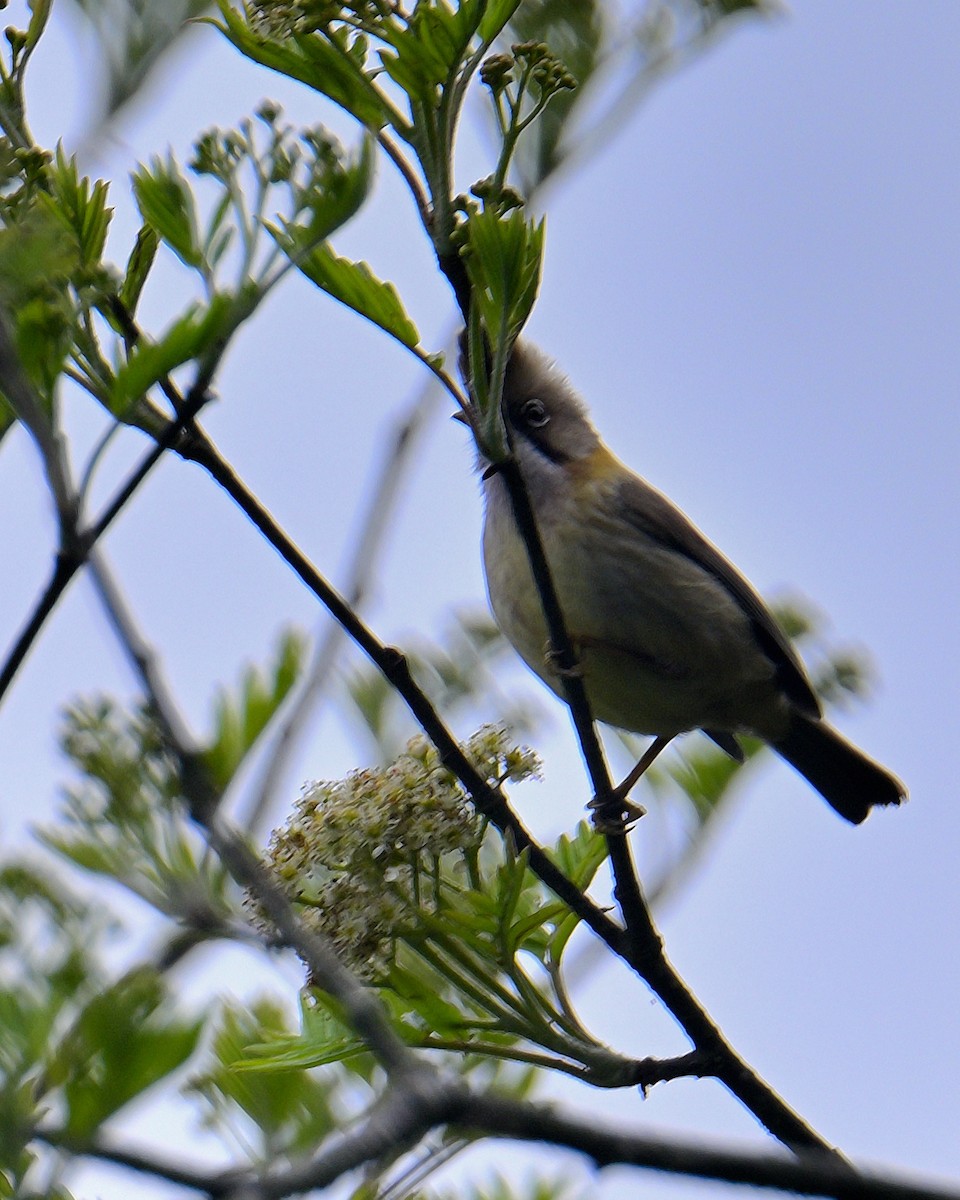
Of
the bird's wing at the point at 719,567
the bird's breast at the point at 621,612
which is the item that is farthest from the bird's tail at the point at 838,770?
the bird's breast at the point at 621,612

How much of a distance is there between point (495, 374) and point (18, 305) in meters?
0.74

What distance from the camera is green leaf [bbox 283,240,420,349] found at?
2129 millimetres

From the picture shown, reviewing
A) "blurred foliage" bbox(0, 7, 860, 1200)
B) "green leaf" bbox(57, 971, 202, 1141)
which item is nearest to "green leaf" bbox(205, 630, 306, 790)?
"blurred foliage" bbox(0, 7, 860, 1200)

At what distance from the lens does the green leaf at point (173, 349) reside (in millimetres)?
1578

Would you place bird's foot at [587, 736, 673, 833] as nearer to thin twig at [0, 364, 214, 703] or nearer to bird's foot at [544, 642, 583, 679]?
bird's foot at [544, 642, 583, 679]

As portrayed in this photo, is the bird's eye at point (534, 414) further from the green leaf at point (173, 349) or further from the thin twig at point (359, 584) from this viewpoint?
the green leaf at point (173, 349)

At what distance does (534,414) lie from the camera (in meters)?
4.51

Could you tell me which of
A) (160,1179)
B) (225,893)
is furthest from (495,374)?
(160,1179)

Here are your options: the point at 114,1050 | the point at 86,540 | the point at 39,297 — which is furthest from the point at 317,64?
the point at 114,1050

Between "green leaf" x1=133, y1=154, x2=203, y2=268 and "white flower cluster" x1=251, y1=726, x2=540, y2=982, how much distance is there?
93 cm

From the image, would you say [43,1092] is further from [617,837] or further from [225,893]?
[617,837]

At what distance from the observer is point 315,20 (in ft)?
6.58

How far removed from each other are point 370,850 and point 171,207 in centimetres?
103

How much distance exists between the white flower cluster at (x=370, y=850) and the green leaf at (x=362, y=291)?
75cm
